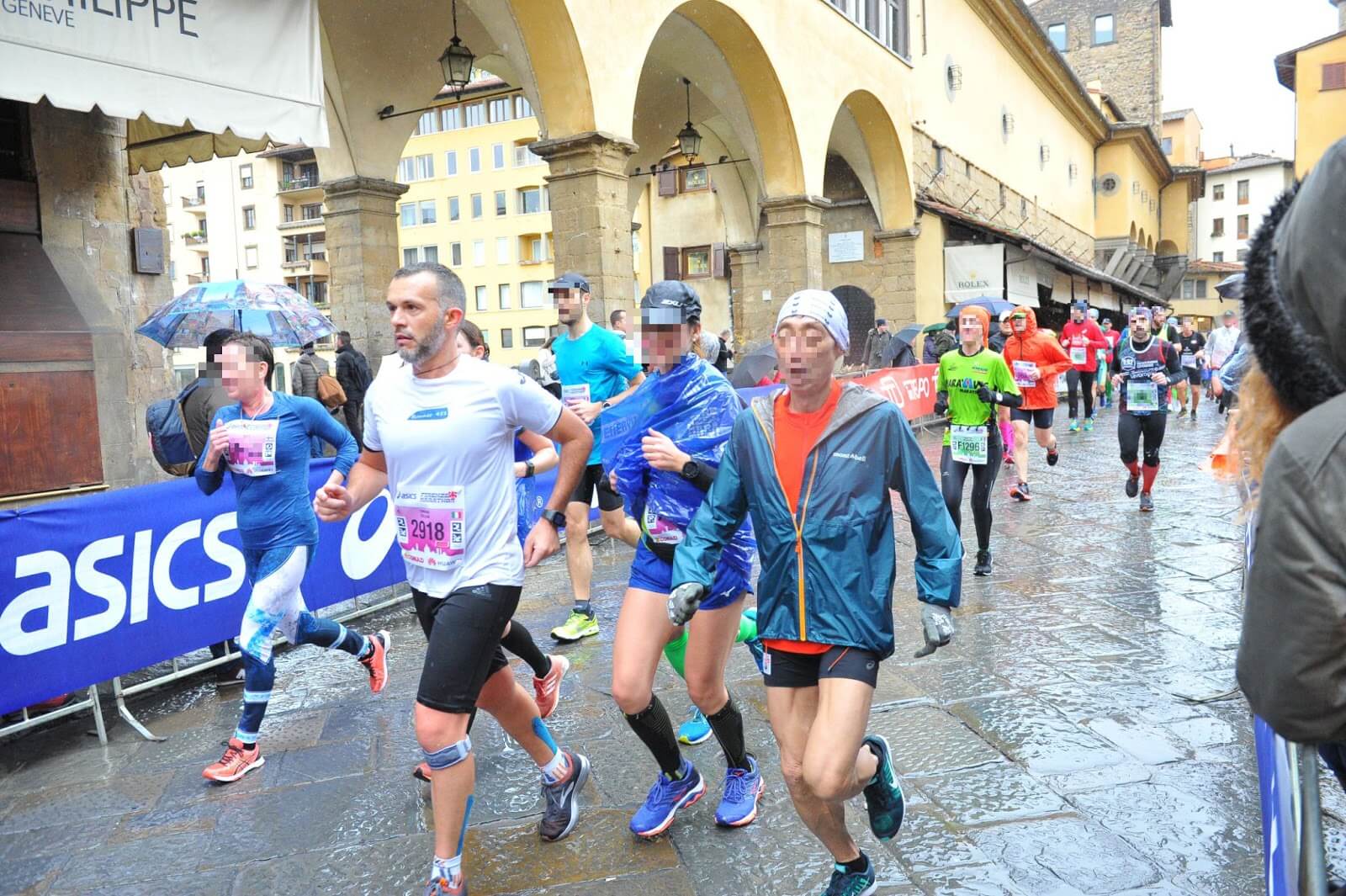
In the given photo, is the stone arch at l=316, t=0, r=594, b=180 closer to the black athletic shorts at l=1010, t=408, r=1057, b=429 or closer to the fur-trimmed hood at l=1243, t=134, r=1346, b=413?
the black athletic shorts at l=1010, t=408, r=1057, b=429

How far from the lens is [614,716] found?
4.81 meters

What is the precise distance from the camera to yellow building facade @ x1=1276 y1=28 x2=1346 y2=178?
37156mm

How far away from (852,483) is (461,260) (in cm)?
6079

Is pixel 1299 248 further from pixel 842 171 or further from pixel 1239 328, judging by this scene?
pixel 842 171

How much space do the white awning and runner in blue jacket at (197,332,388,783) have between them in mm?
2775

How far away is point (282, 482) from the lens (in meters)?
4.63

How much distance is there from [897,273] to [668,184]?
13909 mm

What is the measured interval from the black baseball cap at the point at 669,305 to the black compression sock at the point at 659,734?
1.35 meters

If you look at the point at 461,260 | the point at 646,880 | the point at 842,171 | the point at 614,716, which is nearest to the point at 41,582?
the point at 614,716

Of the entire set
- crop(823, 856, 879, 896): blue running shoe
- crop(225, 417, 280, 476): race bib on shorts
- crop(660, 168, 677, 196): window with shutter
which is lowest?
crop(823, 856, 879, 896): blue running shoe

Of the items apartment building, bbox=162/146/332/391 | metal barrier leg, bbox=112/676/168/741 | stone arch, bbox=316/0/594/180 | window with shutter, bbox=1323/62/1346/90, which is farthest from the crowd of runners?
apartment building, bbox=162/146/332/391

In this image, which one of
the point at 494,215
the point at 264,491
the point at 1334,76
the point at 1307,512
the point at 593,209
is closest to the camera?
the point at 1307,512

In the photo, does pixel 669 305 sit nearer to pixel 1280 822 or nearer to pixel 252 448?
pixel 252 448

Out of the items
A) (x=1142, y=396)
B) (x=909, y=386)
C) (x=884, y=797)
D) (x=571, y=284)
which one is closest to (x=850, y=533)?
(x=884, y=797)
